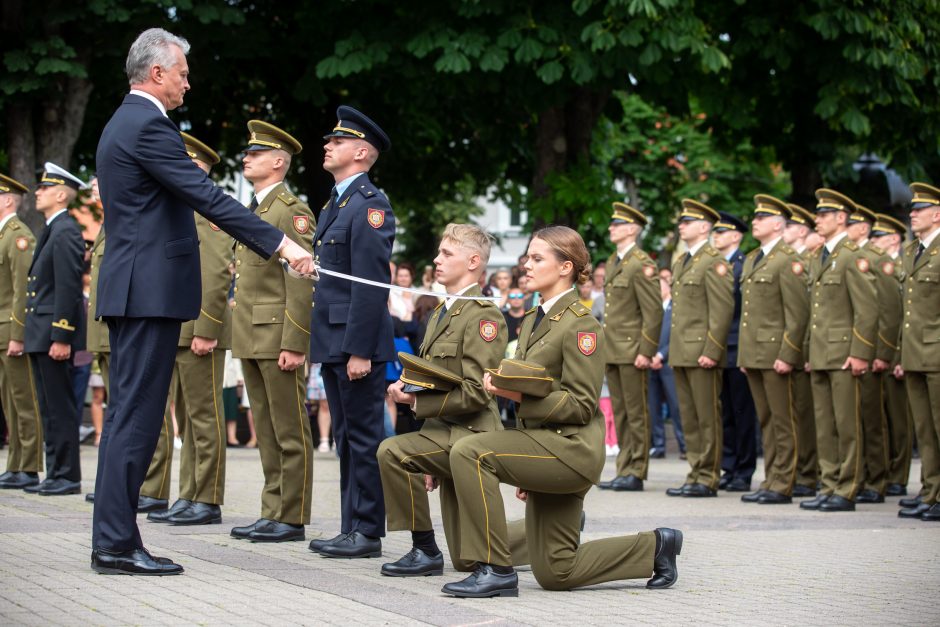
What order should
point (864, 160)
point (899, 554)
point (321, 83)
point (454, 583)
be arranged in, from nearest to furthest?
point (454, 583) → point (899, 554) → point (321, 83) → point (864, 160)

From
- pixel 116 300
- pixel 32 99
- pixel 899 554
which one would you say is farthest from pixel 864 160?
pixel 116 300

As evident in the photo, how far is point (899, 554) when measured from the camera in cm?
880

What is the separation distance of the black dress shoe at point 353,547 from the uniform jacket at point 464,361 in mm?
871

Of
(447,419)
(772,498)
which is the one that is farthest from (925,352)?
(447,419)

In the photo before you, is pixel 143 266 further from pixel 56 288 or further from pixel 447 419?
pixel 56 288

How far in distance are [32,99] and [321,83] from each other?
142 inches

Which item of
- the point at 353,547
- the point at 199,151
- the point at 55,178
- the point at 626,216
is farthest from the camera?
the point at 626,216

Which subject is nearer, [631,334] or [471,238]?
[471,238]

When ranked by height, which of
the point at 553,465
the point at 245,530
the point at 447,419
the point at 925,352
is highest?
the point at 925,352

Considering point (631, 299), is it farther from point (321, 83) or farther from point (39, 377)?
point (321, 83)

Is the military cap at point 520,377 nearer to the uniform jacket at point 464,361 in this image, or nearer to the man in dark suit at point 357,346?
the uniform jacket at point 464,361

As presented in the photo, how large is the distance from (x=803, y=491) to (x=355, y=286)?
6.45 m

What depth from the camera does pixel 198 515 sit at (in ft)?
30.2

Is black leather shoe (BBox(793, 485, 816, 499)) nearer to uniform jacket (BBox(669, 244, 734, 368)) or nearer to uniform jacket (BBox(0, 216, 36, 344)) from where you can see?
uniform jacket (BBox(669, 244, 734, 368))
